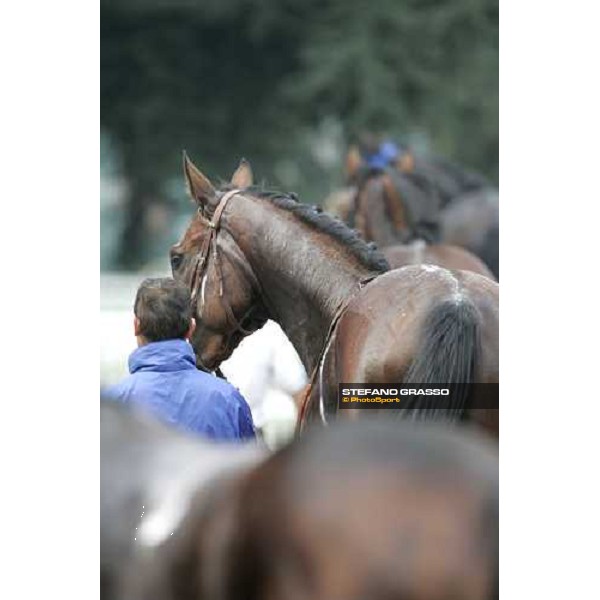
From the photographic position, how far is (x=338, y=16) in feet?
12.7

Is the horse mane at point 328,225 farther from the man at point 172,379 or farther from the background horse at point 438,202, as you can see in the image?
the man at point 172,379

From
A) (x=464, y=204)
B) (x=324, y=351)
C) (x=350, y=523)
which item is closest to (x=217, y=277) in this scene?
(x=324, y=351)

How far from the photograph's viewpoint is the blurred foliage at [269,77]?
3.72m

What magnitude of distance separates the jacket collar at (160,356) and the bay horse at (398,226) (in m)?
2.52

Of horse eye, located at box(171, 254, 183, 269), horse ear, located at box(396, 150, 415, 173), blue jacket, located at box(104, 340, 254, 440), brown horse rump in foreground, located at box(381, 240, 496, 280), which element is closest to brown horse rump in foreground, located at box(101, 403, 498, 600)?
blue jacket, located at box(104, 340, 254, 440)

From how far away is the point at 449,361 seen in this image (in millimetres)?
3658

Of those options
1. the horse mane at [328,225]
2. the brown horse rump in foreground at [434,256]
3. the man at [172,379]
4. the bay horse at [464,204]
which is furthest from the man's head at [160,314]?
the brown horse rump in foreground at [434,256]

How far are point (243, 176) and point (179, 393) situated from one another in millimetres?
797

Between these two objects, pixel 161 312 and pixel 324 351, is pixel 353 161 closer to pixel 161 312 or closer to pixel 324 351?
pixel 324 351

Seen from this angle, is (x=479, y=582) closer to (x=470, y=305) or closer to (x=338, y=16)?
(x=470, y=305)
